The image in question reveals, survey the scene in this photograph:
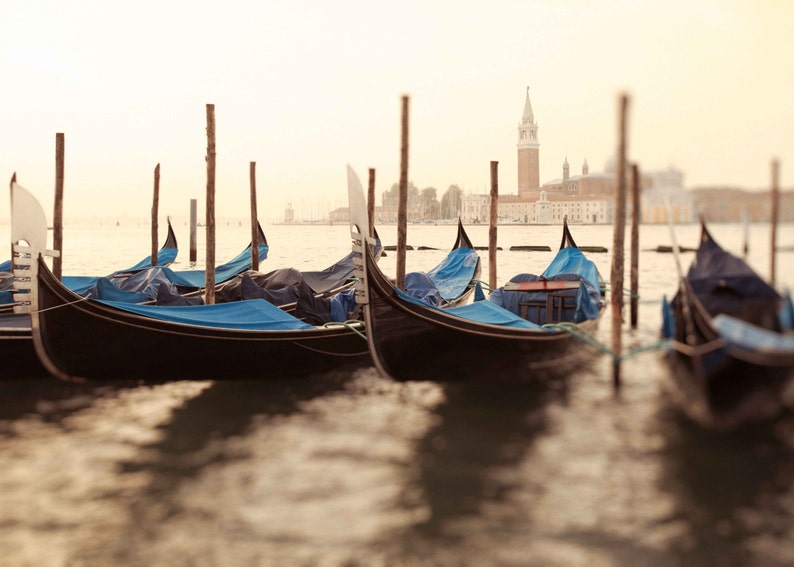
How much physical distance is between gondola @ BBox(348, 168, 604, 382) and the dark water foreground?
320 mm

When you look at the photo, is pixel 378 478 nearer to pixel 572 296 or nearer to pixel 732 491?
pixel 732 491

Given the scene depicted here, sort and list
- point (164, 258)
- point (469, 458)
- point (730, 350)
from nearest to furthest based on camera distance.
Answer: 1. point (730, 350)
2. point (469, 458)
3. point (164, 258)

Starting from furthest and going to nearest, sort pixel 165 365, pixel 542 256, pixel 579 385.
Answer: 1. pixel 542 256
2. pixel 579 385
3. pixel 165 365

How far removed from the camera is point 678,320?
488cm

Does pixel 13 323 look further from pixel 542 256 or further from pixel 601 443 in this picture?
pixel 542 256

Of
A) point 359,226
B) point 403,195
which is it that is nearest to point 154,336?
point 359,226

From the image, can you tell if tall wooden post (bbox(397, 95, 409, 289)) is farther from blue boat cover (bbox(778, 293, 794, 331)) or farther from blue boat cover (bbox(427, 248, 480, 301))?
blue boat cover (bbox(778, 293, 794, 331))

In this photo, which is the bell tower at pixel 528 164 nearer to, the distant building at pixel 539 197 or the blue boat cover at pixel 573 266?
the distant building at pixel 539 197

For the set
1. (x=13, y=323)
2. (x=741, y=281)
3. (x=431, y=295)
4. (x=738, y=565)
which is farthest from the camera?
(x=431, y=295)

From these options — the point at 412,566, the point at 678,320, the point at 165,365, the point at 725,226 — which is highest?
the point at 725,226

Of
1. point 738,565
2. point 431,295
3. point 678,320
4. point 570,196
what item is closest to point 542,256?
point 431,295

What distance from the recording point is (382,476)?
13.9ft

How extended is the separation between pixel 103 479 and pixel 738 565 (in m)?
3.22

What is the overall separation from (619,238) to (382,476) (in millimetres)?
2419
